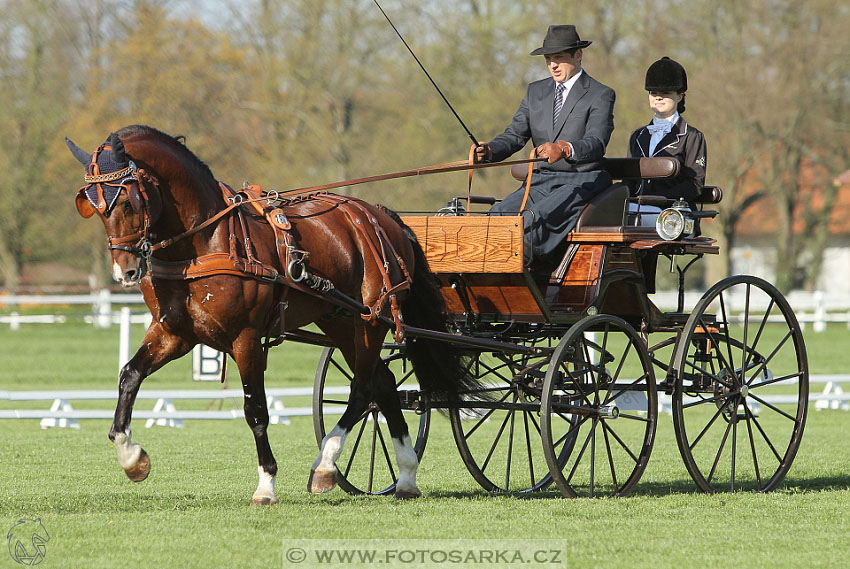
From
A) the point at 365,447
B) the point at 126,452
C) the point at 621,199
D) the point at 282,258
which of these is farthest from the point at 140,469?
the point at 365,447

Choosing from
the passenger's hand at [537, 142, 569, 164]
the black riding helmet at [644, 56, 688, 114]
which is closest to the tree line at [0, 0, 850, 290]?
the black riding helmet at [644, 56, 688, 114]

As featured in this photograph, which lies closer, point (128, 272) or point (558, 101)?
point (128, 272)

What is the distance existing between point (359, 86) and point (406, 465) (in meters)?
24.5

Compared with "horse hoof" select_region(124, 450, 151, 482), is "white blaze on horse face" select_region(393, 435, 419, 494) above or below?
below

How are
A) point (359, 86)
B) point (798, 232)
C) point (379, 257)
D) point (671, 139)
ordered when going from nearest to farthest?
point (379, 257), point (671, 139), point (359, 86), point (798, 232)

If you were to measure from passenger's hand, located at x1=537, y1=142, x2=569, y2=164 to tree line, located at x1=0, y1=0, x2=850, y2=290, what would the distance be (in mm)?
21373

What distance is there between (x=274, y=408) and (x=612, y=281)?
20.4ft

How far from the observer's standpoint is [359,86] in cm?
3075

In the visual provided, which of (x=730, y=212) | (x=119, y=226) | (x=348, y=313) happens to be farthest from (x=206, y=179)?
(x=730, y=212)

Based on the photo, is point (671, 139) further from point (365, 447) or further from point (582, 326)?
point (365, 447)

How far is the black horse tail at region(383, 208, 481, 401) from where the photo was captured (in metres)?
7.16

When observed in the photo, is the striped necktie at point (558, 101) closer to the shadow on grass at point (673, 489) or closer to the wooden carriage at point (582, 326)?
the wooden carriage at point (582, 326)

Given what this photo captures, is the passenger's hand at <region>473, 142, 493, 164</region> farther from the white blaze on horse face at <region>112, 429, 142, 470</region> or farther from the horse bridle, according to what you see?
the white blaze on horse face at <region>112, 429, 142, 470</region>

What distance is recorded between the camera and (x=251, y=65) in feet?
102
